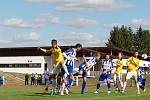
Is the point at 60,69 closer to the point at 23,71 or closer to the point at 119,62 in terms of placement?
the point at 119,62

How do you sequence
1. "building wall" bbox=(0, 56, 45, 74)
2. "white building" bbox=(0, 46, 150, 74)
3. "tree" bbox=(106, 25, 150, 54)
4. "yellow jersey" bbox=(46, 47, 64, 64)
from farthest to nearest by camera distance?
1. "tree" bbox=(106, 25, 150, 54)
2. "building wall" bbox=(0, 56, 45, 74)
3. "white building" bbox=(0, 46, 150, 74)
4. "yellow jersey" bbox=(46, 47, 64, 64)

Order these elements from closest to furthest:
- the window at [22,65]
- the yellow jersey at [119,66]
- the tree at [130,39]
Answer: the yellow jersey at [119,66], the window at [22,65], the tree at [130,39]

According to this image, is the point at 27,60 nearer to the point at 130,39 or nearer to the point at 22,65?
the point at 22,65

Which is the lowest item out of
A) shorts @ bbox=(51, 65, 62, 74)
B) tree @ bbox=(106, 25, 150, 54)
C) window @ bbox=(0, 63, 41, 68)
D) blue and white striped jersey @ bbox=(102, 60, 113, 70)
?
shorts @ bbox=(51, 65, 62, 74)

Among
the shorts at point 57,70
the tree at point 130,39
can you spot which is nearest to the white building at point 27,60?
the tree at point 130,39

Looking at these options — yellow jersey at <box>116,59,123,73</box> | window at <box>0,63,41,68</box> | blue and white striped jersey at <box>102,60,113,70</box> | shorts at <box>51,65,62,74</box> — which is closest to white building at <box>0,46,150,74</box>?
window at <box>0,63,41,68</box>

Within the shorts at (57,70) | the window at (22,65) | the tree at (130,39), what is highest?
the tree at (130,39)

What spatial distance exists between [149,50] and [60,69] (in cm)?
12774

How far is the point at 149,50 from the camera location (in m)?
147

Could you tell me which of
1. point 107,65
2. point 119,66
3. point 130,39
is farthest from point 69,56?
point 130,39

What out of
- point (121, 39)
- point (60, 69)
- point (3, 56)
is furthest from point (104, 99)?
point (121, 39)

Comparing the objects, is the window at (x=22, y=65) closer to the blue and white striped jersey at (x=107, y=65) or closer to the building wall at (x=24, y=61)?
the building wall at (x=24, y=61)

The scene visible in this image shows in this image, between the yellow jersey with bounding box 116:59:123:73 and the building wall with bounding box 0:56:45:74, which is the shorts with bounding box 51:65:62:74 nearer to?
the yellow jersey with bounding box 116:59:123:73

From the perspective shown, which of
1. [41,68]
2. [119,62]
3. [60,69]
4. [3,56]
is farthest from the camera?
[3,56]
